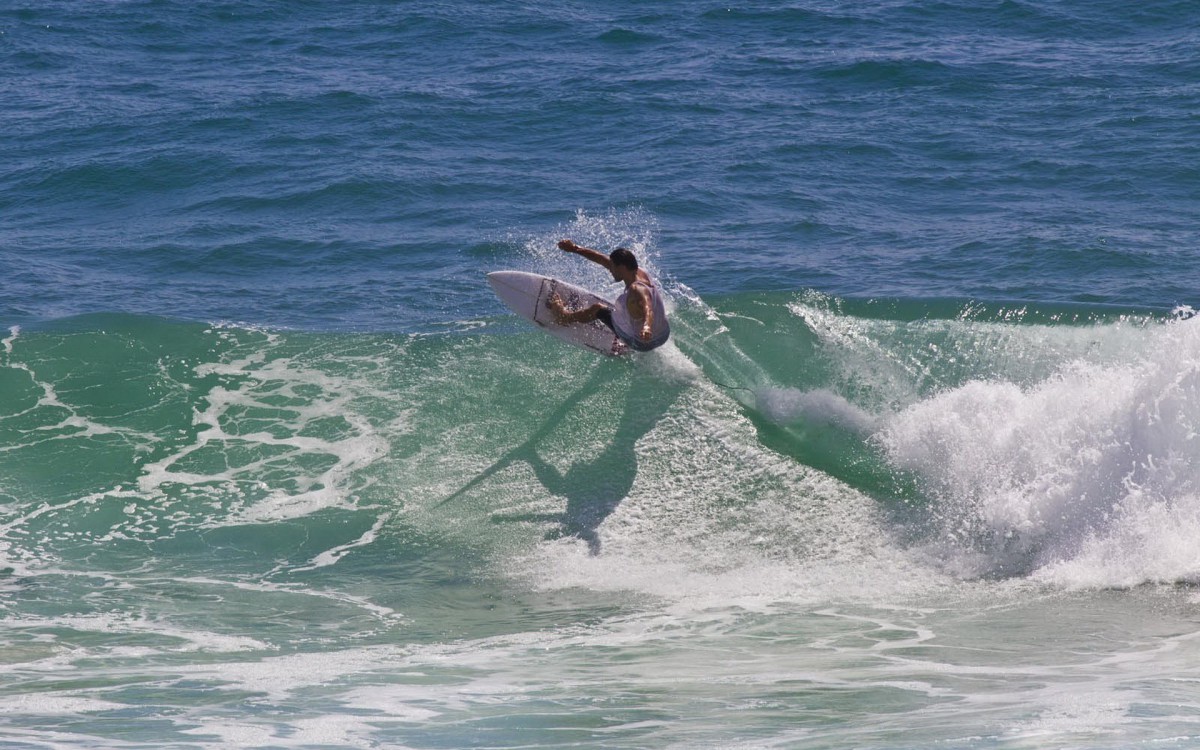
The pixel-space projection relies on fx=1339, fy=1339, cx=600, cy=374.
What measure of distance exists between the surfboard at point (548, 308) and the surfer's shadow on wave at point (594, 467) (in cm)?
31

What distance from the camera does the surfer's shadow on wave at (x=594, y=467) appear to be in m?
11.2

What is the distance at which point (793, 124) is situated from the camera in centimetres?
2072

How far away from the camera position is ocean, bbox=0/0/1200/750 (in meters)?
8.19

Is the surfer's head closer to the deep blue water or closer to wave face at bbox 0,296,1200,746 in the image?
wave face at bbox 0,296,1200,746

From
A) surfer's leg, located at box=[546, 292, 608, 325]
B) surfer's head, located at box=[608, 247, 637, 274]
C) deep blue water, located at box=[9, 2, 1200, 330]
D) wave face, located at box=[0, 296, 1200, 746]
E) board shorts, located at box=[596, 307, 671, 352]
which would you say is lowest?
wave face, located at box=[0, 296, 1200, 746]

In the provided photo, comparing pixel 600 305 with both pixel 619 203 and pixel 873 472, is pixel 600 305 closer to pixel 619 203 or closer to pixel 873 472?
pixel 873 472

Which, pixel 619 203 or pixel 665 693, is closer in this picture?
pixel 665 693

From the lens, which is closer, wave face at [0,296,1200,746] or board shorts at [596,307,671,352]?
wave face at [0,296,1200,746]

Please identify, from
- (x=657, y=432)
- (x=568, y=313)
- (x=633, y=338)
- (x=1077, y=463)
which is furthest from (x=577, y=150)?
(x=1077, y=463)

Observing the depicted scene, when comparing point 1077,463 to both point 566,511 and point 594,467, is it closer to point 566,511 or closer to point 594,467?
point 594,467

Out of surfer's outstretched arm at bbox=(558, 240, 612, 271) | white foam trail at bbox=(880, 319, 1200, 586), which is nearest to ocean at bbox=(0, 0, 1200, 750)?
white foam trail at bbox=(880, 319, 1200, 586)

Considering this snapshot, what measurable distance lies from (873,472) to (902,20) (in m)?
16.1

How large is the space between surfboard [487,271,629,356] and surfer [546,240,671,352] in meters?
0.24

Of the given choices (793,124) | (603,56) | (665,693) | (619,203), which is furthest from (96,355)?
(603,56)
